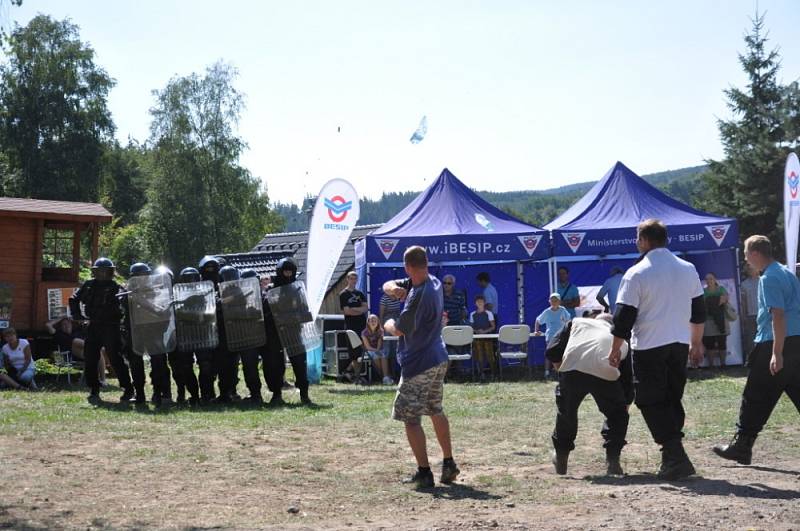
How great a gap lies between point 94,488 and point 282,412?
4.82 m

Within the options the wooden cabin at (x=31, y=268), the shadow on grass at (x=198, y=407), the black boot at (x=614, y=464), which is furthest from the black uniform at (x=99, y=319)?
the black boot at (x=614, y=464)

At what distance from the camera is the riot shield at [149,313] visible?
41.1 feet

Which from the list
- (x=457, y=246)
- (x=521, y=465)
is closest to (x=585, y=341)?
(x=521, y=465)

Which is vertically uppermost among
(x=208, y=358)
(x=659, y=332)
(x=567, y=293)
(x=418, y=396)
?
(x=567, y=293)

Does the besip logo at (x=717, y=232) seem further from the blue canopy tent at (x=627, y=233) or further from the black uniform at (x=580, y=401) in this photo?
the black uniform at (x=580, y=401)

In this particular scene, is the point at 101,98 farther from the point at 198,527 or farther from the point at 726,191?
the point at 198,527

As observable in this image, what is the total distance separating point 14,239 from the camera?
17.2 meters

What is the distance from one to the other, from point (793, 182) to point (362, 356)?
8881 mm

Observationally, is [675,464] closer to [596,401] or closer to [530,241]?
[596,401]

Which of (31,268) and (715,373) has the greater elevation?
(31,268)

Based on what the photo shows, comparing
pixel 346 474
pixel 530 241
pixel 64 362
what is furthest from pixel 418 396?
pixel 530 241

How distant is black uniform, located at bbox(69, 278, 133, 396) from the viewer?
1280 cm

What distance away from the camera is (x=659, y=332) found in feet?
23.4

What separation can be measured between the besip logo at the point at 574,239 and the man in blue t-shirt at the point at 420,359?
435 inches
